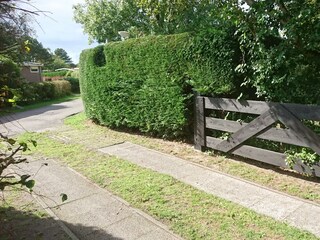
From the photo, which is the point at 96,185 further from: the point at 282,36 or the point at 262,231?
the point at 282,36

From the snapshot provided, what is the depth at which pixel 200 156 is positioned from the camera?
572cm

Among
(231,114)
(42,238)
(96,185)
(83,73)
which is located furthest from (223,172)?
(83,73)

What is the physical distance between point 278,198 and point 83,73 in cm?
818

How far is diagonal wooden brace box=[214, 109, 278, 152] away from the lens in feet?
15.1

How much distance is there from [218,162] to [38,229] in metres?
3.30

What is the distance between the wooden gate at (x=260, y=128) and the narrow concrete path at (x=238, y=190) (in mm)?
708

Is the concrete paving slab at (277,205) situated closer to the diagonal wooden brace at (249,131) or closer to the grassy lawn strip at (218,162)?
the grassy lawn strip at (218,162)

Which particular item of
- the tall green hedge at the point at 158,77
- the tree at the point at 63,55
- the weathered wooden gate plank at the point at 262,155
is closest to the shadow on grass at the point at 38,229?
the weathered wooden gate plank at the point at 262,155

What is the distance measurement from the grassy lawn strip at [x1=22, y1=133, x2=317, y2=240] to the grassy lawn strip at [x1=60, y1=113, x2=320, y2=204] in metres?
0.98

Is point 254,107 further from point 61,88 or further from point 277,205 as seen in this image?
point 61,88

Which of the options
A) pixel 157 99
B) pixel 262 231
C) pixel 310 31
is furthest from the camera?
pixel 157 99

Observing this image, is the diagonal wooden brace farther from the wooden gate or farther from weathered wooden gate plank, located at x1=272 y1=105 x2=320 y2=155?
weathered wooden gate plank, located at x1=272 y1=105 x2=320 y2=155

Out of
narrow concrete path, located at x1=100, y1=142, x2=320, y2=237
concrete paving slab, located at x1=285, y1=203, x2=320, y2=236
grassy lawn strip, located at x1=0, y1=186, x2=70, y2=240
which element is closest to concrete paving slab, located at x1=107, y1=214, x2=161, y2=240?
grassy lawn strip, located at x1=0, y1=186, x2=70, y2=240

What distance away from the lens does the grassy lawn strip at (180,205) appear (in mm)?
3055
